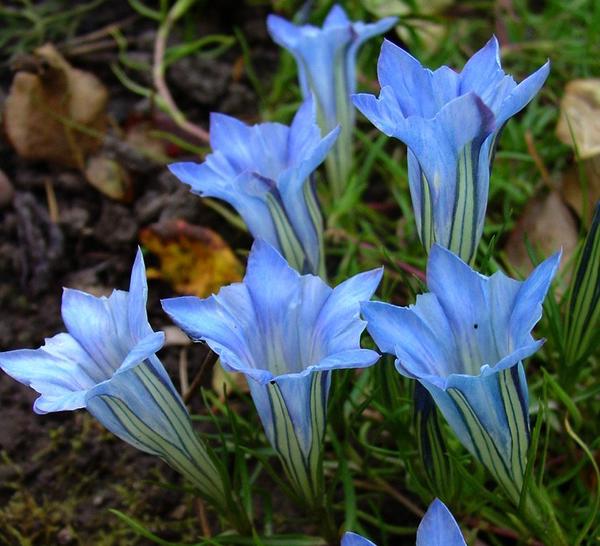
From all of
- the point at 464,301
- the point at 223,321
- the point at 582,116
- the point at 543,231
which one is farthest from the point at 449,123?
the point at 582,116

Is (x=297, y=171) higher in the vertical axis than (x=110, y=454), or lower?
higher

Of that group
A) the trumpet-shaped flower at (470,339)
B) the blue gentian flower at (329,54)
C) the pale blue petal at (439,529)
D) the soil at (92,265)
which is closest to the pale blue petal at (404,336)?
the trumpet-shaped flower at (470,339)

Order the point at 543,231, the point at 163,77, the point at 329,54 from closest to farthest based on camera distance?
1. the point at 329,54
2. the point at 543,231
3. the point at 163,77

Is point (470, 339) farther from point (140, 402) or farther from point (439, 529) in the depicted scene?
point (140, 402)

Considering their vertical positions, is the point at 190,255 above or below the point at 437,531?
below

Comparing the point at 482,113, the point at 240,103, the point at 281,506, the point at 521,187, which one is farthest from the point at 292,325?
the point at 240,103

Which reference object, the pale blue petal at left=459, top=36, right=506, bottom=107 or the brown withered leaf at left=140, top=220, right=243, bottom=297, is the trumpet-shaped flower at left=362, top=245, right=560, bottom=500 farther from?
the brown withered leaf at left=140, top=220, right=243, bottom=297

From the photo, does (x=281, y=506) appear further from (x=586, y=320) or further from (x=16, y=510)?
(x=586, y=320)

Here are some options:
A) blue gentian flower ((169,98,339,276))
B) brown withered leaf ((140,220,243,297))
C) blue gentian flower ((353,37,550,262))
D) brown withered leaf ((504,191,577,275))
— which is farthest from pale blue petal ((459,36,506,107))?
brown withered leaf ((140,220,243,297))
